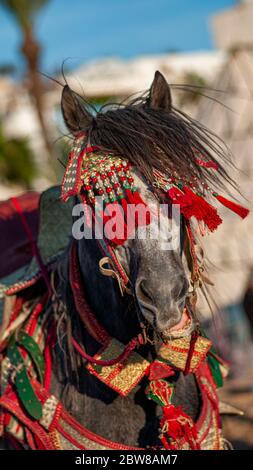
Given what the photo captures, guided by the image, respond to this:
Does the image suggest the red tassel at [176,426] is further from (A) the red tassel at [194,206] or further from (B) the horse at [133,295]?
(A) the red tassel at [194,206]

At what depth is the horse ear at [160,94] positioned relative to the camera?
3.02 m

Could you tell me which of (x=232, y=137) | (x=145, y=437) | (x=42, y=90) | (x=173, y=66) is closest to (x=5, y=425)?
(x=145, y=437)

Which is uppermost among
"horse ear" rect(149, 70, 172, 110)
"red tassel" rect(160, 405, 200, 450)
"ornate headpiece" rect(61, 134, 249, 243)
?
"horse ear" rect(149, 70, 172, 110)

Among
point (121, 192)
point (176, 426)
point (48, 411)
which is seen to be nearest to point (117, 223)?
point (121, 192)

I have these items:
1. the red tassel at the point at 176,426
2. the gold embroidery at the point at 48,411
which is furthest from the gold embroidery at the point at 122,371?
the gold embroidery at the point at 48,411

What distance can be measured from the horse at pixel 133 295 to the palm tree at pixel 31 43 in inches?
780

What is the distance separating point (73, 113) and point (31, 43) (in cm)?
2084

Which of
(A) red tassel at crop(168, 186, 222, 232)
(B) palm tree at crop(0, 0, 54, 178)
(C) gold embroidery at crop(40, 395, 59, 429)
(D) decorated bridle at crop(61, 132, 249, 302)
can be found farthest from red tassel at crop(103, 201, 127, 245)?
(B) palm tree at crop(0, 0, 54, 178)

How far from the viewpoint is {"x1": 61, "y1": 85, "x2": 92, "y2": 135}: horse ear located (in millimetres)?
2992

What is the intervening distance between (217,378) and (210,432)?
0.33 metres

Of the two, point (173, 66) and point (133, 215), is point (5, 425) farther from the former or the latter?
point (173, 66)

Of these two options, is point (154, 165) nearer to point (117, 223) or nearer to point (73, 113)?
point (117, 223)

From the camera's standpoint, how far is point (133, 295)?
8.69ft

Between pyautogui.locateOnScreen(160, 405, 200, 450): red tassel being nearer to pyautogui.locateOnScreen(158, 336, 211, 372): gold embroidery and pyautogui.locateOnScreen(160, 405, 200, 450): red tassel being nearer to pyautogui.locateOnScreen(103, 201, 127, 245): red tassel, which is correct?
pyautogui.locateOnScreen(158, 336, 211, 372): gold embroidery
